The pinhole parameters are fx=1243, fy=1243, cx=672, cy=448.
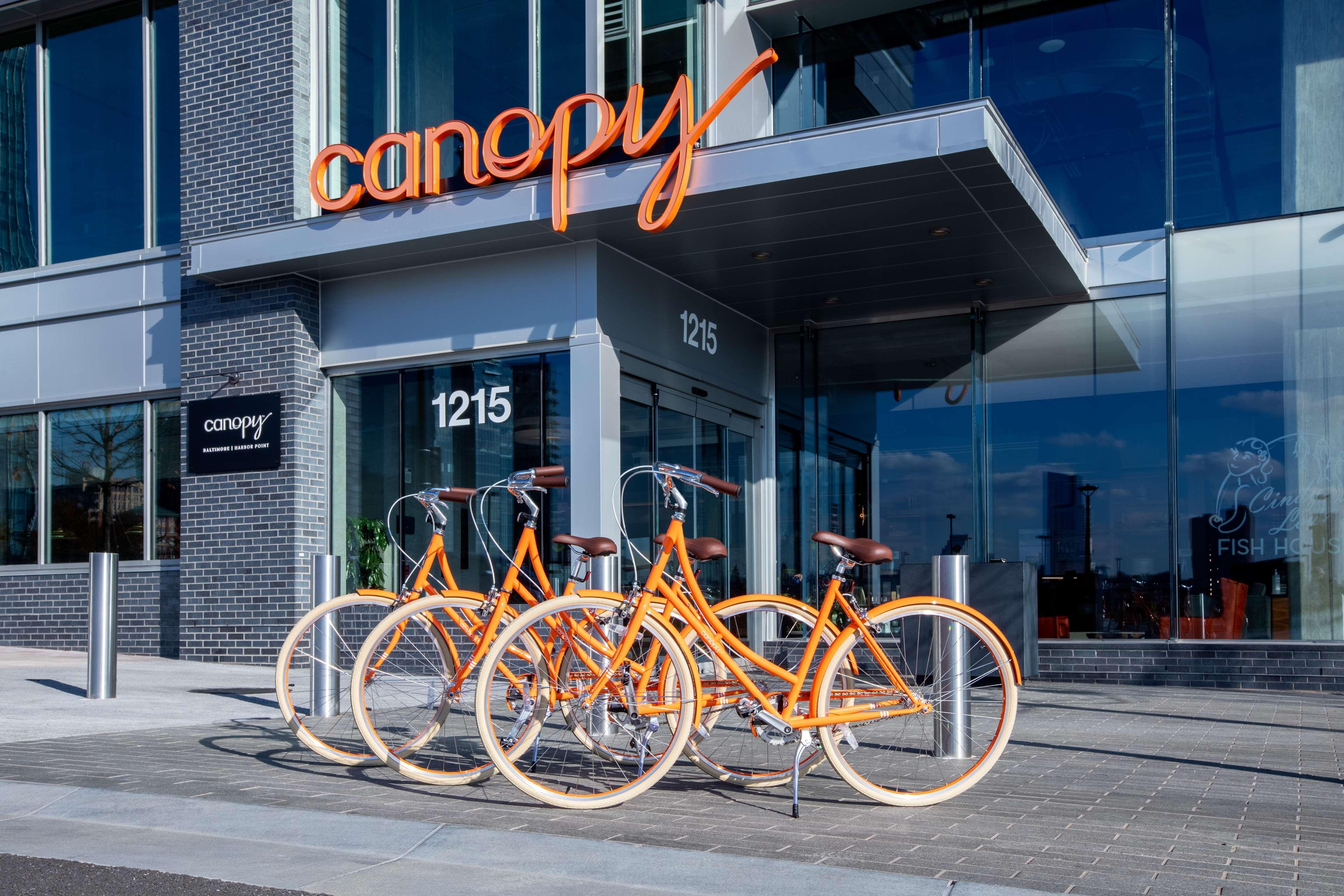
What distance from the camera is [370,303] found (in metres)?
12.1

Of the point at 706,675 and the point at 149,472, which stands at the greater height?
the point at 149,472

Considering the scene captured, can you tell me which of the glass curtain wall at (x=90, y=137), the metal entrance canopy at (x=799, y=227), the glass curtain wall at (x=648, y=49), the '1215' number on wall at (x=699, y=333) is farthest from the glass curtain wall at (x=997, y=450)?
the glass curtain wall at (x=90, y=137)

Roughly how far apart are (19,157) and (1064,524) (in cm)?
1277

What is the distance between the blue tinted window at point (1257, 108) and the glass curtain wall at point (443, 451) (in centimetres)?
661

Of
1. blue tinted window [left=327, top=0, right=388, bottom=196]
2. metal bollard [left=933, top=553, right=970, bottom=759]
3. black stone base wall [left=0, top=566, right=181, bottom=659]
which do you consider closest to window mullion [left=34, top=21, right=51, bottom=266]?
black stone base wall [left=0, top=566, right=181, bottom=659]

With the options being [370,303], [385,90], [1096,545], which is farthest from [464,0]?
[1096,545]

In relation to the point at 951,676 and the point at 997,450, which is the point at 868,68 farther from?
the point at 951,676

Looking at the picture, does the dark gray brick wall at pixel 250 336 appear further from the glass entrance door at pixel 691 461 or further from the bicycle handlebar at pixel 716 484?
the bicycle handlebar at pixel 716 484

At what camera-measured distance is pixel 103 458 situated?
45.8 feet

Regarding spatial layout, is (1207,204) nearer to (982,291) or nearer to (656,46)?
(982,291)

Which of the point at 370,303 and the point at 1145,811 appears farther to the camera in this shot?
the point at 370,303

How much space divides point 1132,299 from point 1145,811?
8629mm

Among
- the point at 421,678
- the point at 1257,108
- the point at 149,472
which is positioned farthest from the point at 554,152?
the point at 1257,108

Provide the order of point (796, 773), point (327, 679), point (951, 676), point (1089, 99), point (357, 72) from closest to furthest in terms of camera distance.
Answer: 1. point (796, 773)
2. point (951, 676)
3. point (327, 679)
4. point (357, 72)
5. point (1089, 99)
